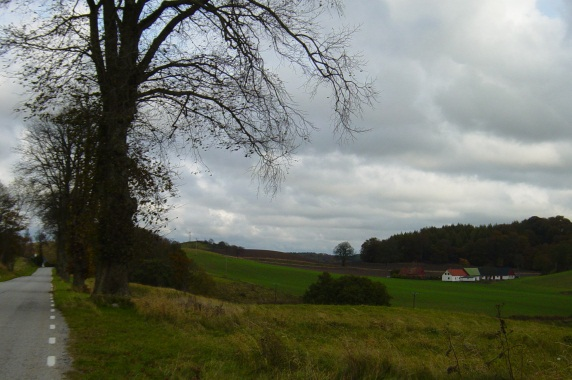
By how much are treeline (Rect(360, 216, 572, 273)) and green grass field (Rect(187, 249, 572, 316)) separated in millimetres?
11630

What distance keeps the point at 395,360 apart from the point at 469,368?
39.0 inches

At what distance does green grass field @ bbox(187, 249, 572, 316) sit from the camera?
61188 millimetres

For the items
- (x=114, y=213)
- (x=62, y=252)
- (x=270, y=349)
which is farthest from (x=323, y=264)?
(x=270, y=349)

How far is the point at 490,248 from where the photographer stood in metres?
119

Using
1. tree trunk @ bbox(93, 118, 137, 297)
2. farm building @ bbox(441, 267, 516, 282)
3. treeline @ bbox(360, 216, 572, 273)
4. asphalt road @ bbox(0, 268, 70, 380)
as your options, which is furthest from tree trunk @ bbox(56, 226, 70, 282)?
farm building @ bbox(441, 267, 516, 282)

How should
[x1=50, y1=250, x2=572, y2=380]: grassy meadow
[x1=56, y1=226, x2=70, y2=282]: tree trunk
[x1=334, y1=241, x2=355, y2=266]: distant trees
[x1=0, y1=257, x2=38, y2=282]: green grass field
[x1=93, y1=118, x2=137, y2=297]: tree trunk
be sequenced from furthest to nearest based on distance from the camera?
1. [x1=334, y1=241, x2=355, y2=266]: distant trees
2. [x1=0, y1=257, x2=38, y2=282]: green grass field
3. [x1=56, y1=226, x2=70, y2=282]: tree trunk
4. [x1=93, y1=118, x2=137, y2=297]: tree trunk
5. [x1=50, y1=250, x2=572, y2=380]: grassy meadow

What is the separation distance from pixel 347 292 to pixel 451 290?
38.3 m

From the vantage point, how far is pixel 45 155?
4269 centimetres

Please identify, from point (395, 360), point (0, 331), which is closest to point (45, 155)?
point (0, 331)

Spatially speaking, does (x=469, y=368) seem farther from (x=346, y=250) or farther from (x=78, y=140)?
(x=346, y=250)

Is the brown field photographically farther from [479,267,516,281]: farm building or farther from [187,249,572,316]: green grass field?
[187,249,572,316]: green grass field

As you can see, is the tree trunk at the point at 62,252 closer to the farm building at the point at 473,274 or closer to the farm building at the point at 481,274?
the farm building at the point at 481,274

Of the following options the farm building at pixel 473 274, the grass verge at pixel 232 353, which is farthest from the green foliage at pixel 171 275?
the farm building at pixel 473 274

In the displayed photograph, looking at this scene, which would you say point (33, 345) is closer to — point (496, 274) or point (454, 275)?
point (454, 275)
